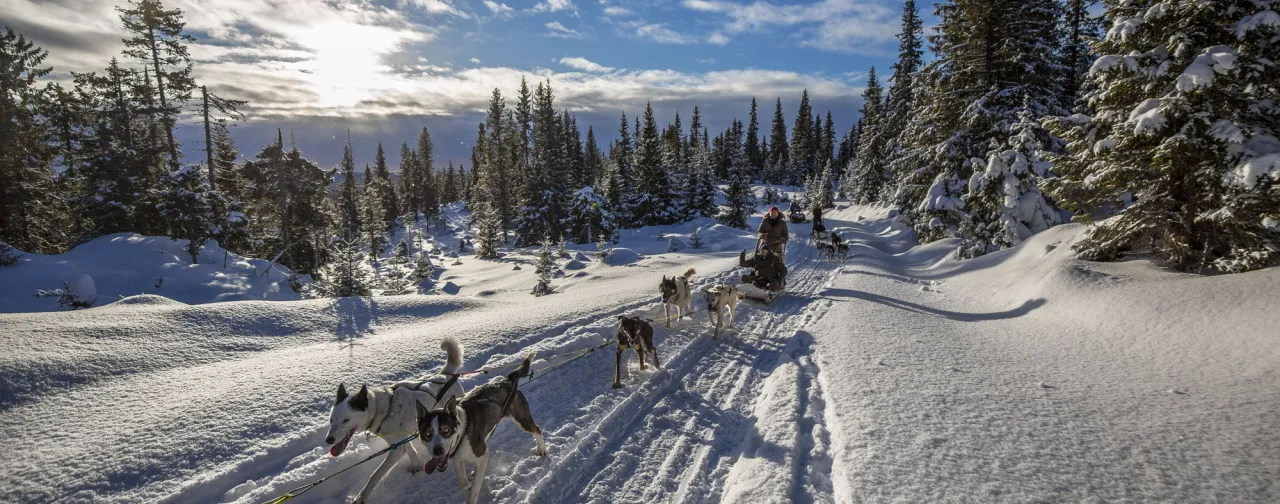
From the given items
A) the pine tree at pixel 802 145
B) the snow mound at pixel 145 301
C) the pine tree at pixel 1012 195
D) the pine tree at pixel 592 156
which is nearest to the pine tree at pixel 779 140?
the pine tree at pixel 802 145

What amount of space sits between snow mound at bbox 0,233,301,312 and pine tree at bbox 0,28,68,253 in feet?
18.1

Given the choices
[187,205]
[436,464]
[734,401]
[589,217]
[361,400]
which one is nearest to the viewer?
[436,464]

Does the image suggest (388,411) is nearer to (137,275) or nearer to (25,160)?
(137,275)

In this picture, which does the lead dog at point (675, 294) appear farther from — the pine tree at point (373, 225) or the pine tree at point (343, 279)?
the pine tree at point (373, 225)

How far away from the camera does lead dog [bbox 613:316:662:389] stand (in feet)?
20.5

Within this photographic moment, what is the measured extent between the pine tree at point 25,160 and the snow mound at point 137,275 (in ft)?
18.1

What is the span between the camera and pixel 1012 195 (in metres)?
14.6

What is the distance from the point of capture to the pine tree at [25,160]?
54.5 feet

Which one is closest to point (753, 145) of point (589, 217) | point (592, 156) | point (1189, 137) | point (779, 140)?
point (779, 140)

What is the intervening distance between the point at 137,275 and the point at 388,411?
14495 millimetres

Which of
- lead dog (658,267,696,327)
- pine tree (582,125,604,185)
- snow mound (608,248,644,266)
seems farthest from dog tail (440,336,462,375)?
pine tree (582,125,604,185)

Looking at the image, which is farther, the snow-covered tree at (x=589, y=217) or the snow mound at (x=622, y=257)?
the snow-covered tree at (x=589, y=217)

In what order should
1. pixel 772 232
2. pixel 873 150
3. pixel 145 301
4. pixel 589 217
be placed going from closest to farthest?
pixel 145 301 < pixel 772 232 < pixel 589 217 < pixel 873 150

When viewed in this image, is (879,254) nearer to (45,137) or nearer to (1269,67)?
(1269,67)
